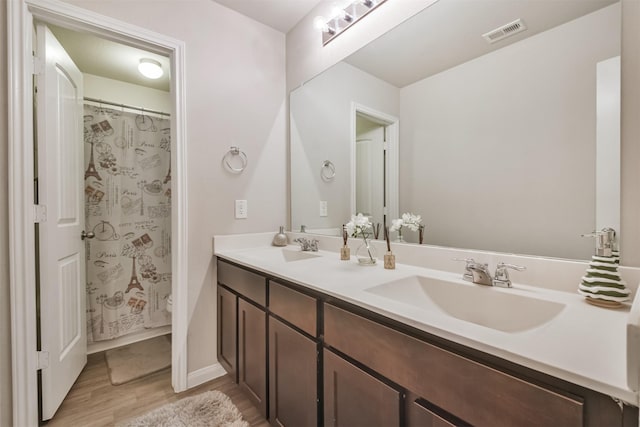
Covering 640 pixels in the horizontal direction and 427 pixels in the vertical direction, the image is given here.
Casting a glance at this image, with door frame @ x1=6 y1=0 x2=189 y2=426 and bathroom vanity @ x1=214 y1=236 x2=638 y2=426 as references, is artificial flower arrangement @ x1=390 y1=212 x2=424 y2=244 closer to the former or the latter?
bathroom vanity @ x1=214 y1=236 x2=638 y2=426

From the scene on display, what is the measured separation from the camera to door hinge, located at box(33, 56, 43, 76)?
1426 millimetres

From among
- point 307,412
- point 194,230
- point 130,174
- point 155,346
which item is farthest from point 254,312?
point 130,174

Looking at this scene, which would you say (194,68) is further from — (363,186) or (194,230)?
(363,186)

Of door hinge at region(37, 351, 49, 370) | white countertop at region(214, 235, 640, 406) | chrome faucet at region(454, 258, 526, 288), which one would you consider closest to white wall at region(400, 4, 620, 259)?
chrome faucet at region(454, 258, 526, 288)

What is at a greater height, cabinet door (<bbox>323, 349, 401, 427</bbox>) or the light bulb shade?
the light bulb shade

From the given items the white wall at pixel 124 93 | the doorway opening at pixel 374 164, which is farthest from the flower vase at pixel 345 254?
the white wall at pixel 124 93

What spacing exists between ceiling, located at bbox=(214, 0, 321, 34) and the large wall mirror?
2.02 feet

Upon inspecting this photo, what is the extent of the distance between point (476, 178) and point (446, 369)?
2.70ft

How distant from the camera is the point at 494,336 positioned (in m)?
0.60

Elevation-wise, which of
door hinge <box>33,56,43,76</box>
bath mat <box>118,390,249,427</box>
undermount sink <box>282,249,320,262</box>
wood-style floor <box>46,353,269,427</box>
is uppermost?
door hinge <box>33,56,43,76</box>

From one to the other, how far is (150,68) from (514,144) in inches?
104

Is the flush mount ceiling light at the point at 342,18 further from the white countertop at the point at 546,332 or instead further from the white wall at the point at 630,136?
the white countertop at the point at 546,332

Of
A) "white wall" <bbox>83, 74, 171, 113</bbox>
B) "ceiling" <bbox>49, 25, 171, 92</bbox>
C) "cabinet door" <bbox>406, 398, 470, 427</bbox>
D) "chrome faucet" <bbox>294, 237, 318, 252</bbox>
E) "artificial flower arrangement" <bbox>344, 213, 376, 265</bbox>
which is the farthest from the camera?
"white wall" <bbox>83, 74, 171, 113</bbox>

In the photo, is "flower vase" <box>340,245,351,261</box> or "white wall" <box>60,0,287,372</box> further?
"white wall" <box>60,0,287,372</box>
